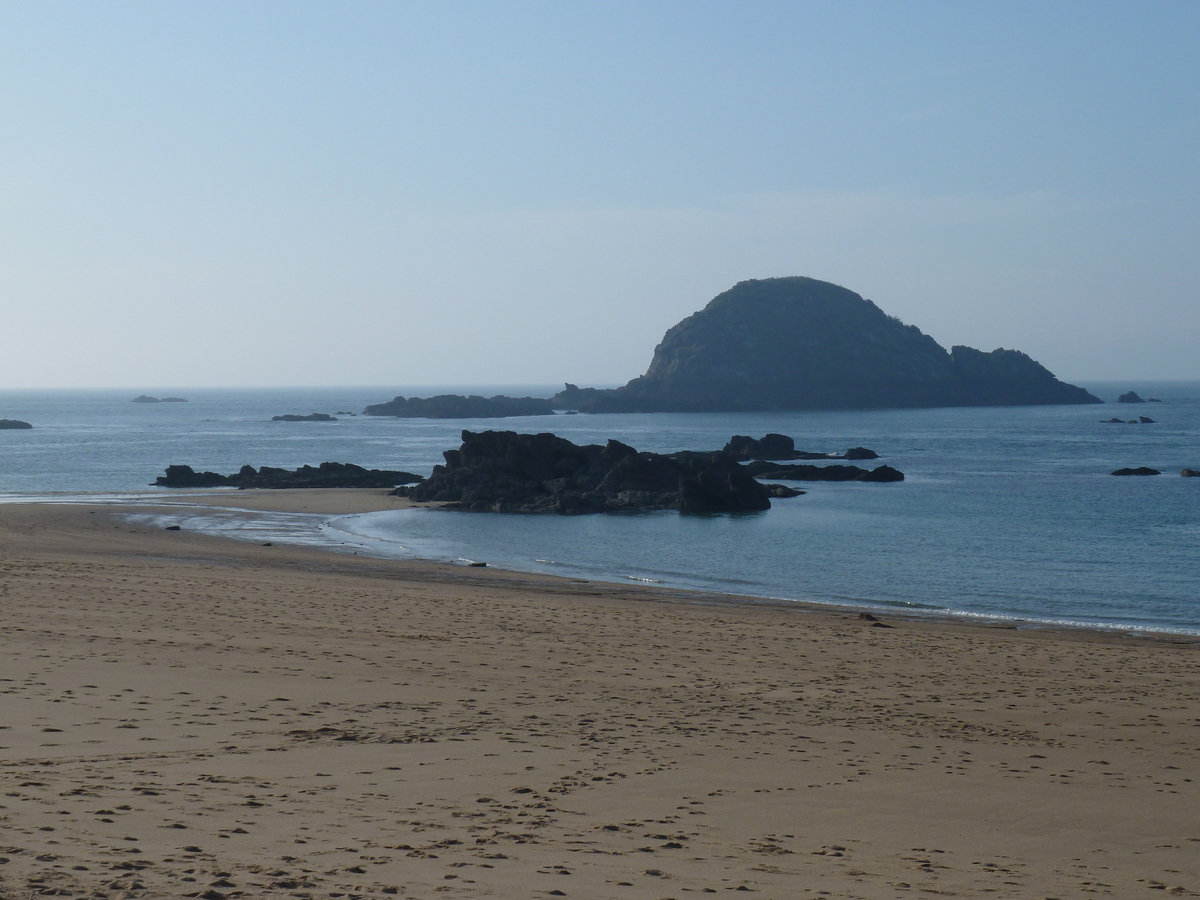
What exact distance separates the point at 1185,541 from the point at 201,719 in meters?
39.5

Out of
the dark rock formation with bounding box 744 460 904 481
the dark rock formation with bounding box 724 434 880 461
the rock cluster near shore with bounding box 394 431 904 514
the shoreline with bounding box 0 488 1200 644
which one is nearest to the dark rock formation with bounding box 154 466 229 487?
the shoreline with bounding box 0 488 1200 644

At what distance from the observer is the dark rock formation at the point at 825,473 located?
7044cm

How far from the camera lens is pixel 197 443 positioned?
116 meters

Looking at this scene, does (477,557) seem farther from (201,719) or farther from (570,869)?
(570,869)

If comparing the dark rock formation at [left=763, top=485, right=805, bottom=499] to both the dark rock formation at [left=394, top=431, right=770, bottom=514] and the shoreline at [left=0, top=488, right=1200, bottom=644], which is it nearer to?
the dark rock formation at [left=394, top=431, right=770, bottom=514]

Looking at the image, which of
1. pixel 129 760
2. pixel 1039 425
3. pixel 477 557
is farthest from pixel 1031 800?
pixel 1039 425

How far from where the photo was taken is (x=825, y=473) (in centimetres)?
7225

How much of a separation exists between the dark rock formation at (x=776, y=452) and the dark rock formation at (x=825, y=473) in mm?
12328

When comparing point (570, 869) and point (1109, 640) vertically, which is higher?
point (570, 869)

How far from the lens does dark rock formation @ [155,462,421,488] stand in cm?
6456

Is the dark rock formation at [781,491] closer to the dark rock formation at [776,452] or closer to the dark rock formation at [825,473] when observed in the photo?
the dark rock formation at [825,473]

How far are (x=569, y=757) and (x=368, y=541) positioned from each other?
104 ft

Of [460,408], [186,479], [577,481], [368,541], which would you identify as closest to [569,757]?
[368,541]

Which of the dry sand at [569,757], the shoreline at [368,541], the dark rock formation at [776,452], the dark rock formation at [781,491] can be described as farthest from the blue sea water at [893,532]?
the dry sand at [569,757]
